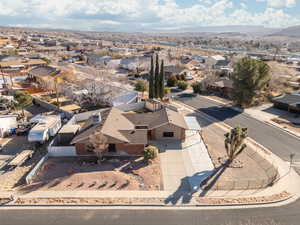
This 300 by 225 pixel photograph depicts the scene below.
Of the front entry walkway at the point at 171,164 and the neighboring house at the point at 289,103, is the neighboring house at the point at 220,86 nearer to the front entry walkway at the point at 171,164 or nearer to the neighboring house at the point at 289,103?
the neighboring house at the point at 289,103

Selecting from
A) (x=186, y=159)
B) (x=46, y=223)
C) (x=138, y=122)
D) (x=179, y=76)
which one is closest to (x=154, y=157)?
(x=186, y=159)

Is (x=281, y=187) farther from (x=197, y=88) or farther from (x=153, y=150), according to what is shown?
(x=197, y=88)

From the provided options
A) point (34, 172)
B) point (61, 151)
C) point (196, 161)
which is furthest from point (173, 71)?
point (34, 172)

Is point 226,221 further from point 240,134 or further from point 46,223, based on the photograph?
point 46,223

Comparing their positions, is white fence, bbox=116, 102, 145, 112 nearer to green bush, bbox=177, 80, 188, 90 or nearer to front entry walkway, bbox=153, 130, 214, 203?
front entry walkway, bbox=153, 130, 214, 203

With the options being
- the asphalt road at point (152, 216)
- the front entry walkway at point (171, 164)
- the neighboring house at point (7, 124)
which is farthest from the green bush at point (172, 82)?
the asphalt road at point (152, 216)

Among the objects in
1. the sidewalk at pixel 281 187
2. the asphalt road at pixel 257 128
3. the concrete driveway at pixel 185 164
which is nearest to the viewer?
the sidewalk at pixel 281 187
